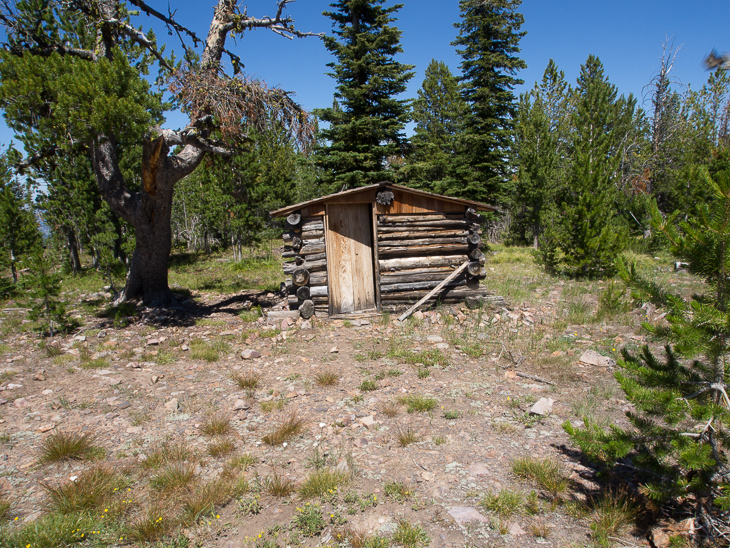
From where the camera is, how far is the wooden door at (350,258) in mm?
10469

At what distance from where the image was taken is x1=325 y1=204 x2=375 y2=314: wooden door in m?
10.5

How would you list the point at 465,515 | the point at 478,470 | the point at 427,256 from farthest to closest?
the point at 427,256 < the point at 478,470 < the point at 465,515

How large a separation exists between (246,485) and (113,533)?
1177mm

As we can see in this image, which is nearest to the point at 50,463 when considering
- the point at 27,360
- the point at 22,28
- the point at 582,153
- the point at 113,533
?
the point at 113,533

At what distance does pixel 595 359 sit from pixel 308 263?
21.3ft

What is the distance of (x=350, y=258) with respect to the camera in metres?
10.7

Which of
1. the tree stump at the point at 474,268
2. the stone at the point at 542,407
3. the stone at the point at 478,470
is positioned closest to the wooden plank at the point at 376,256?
the tree stump at the point at 474,268

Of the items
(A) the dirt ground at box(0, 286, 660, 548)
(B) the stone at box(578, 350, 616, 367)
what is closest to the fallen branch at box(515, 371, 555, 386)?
(A) the dirt ground at box(0, 286, 660, 548)

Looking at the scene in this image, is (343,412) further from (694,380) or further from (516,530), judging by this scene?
(694,380)

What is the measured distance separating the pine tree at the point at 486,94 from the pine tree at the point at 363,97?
417 cm

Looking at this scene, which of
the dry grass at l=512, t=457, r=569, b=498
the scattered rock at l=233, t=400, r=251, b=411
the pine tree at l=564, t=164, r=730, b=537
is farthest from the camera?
the scattered rock at l=233, t=400, r=251, b=411

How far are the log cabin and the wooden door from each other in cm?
3

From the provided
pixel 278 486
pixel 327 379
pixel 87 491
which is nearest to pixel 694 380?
pixel 278 486

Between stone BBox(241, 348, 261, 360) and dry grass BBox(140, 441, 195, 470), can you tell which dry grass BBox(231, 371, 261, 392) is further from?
dry grass BBox(140, 441, 195, 470)
